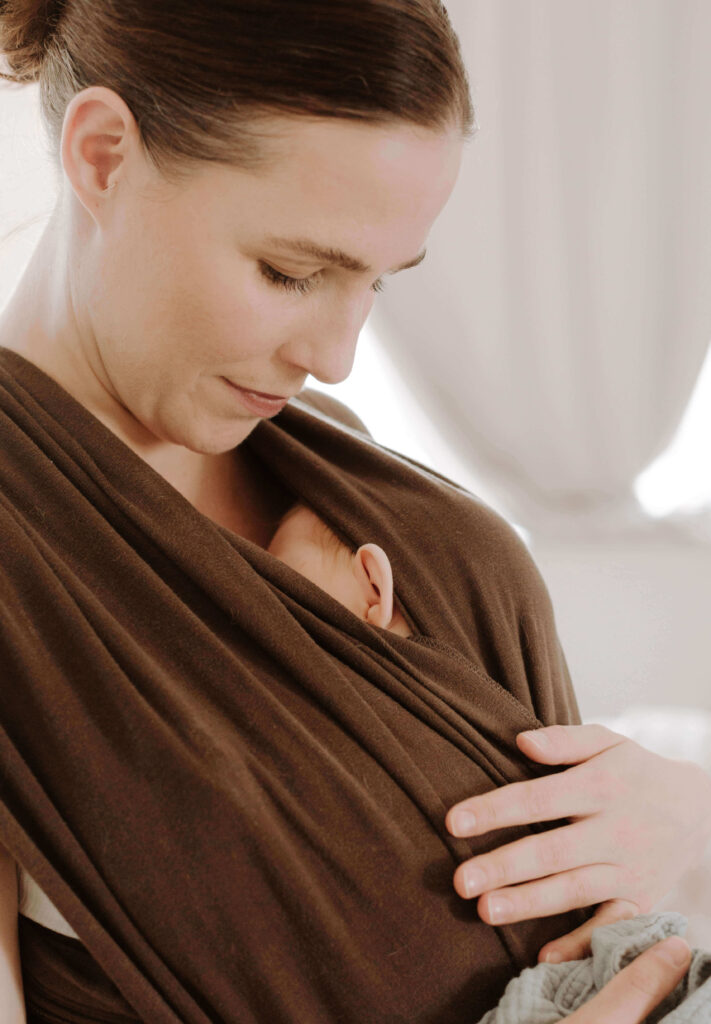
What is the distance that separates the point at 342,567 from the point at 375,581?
0.20 feet

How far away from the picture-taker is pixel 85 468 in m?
1.01

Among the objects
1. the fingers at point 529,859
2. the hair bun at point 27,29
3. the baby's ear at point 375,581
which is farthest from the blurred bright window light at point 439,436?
the fingers at point 529,859

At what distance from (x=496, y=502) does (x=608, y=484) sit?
0.27m

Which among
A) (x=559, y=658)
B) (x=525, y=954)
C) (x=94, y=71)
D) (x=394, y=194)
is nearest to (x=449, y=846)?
(x=525, y=954)

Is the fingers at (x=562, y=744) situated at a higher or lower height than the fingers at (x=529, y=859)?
higher

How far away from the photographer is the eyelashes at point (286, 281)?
986mm

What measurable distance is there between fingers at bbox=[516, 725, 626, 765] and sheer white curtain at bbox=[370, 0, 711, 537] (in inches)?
53.6

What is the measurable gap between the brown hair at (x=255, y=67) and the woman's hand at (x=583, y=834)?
63cm

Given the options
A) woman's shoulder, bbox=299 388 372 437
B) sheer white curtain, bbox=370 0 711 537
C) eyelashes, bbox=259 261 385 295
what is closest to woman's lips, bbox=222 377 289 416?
eyelashes, bbox=259 261 385 295

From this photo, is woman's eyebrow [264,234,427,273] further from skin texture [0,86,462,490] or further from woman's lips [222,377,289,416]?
woman's lips [222,377,289,416]

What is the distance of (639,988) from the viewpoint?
87 cm

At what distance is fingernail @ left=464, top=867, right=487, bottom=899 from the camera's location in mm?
913

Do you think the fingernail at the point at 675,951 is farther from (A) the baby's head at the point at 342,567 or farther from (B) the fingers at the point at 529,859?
(A) the baby's head at the point at 342,567

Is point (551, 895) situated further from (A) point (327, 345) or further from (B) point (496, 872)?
(A) point (327, 345)
